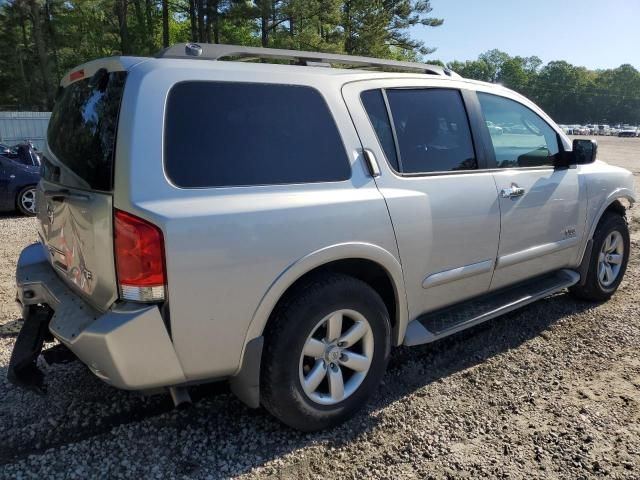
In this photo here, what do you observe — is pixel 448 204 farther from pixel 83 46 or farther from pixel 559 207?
pixel 83 46

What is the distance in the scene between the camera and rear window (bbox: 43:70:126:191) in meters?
2.28

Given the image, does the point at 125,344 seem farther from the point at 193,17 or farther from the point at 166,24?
the point at 166,24

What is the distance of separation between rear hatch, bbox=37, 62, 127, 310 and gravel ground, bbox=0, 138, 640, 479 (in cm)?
80

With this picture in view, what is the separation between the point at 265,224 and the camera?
234 centimetres

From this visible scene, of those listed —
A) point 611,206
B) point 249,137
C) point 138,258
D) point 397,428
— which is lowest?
point 397,428

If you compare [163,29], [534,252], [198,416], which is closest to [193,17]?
[163,29]

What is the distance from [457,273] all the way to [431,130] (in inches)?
35.9

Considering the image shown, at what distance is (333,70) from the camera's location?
2961mm

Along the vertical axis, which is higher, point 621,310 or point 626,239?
point 626,239

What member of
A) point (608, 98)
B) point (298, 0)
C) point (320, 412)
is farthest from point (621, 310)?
point (608, 98)

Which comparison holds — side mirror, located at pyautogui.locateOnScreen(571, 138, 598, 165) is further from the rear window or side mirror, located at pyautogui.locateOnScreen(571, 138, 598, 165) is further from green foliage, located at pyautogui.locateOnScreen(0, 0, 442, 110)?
green foliage, located at pyautogui.locateOnScreen(0, 0, 442, 110)

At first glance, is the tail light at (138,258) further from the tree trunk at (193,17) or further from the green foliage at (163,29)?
the tree trunk at (193,17)

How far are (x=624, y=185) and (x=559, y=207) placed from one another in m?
1.15

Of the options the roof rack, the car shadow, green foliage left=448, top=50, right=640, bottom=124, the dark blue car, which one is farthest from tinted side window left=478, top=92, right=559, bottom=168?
green foliage left=448, top=50, right=640, bottom=124
